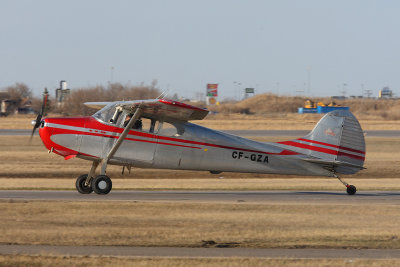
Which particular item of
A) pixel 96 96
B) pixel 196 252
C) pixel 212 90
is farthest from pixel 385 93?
pixel 196 252

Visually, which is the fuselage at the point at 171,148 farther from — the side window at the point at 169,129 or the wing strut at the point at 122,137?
the wing strut at the point at 122,137

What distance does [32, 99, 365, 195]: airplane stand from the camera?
17141mm

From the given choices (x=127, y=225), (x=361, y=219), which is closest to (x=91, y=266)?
(x=127, y=225)

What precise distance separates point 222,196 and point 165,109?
3.44 m

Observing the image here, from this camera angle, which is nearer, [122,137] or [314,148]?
[122,137]

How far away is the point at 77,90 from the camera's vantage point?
81562mm

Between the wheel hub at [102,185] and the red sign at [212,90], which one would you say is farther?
the red sign at [212,90]

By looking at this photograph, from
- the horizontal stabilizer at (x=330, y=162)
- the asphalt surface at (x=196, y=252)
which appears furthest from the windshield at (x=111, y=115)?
the asphalt surface at (x=196, y=252)

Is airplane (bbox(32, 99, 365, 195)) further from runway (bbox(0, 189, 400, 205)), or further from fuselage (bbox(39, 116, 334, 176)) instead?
runway (bbox(0, 189, 400, 205))

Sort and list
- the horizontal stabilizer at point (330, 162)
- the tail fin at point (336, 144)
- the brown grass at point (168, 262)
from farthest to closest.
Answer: the tail fin at point (336, 144) < the horizontal stabilizer at point (330, 162) < the brown grass at point (168, 262)

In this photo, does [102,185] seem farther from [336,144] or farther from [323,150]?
[336,144]

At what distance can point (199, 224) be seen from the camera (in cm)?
1321

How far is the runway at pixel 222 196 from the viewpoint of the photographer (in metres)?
17.3

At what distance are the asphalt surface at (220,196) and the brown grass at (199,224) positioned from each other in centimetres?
106
